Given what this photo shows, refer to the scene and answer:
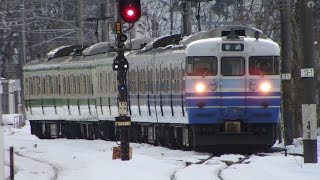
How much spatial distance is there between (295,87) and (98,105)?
7292 mm

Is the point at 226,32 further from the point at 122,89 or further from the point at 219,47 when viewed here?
the point at 122,89

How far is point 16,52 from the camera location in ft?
238

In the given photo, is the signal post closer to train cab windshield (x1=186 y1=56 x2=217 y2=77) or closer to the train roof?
train cab windshield (x1=186 y1=56 x2=217 y2=77)

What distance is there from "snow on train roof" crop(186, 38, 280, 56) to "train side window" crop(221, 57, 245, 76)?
0.31 metres

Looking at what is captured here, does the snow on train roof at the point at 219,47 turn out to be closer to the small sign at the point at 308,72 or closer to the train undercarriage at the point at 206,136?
the train undercarriage at the point at 206,136

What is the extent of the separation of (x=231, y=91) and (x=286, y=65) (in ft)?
6.65

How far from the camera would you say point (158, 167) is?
20234 mm

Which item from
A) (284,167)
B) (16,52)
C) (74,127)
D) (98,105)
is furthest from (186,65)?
(16,52)

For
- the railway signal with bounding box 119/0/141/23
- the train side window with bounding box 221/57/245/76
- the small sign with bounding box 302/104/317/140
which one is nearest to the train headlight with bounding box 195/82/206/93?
the train side window with bounding box 221/57/245/76

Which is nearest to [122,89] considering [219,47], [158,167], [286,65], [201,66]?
[158,167]

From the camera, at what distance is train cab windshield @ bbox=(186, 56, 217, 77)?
24.9 meters

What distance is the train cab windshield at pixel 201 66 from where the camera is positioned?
81.8ft

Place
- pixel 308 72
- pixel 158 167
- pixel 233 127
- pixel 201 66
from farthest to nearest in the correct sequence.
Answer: pixel 201 66
pixel 233 127
pixel 158 167
pixel 308 72

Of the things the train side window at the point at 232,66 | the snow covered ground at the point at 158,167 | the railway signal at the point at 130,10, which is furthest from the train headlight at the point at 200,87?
the railway signal at the point at 130,10
